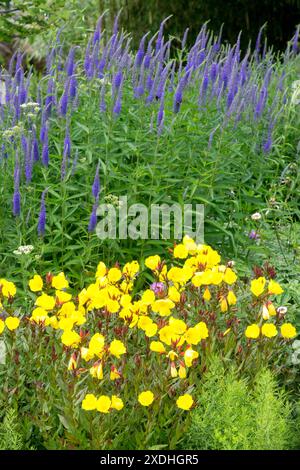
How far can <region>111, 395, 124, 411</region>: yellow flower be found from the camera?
9.16 feet

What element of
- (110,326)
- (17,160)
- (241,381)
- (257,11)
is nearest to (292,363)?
(241,381)

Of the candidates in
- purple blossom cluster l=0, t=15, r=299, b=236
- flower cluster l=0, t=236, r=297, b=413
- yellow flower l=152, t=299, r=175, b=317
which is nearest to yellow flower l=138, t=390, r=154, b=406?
flower cluster l=0, t=236, r=297, b=413

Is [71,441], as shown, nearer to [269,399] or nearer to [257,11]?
[269,399]

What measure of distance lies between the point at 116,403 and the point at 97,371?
0.13 m

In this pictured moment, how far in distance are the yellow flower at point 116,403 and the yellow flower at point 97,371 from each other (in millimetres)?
84

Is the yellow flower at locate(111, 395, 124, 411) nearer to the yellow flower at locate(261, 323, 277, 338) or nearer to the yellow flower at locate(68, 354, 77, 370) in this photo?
the yellow flower at locate(68, 354, 77, 370)

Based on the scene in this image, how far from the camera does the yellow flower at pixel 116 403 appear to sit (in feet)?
9.16

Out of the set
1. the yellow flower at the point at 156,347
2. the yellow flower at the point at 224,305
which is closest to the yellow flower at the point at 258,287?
the yellow flower at the point at 224,305

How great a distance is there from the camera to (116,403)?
280 cm

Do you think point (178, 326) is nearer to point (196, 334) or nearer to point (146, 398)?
point (196, 334)

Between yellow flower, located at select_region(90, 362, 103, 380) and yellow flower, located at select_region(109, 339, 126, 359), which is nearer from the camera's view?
yellow flower, located at select_region(90, 362, 103, 380)

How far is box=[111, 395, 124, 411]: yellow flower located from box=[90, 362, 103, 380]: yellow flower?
0.28ft

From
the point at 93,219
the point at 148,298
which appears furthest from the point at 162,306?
the point at 93,219

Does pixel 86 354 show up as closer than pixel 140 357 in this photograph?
Yes
